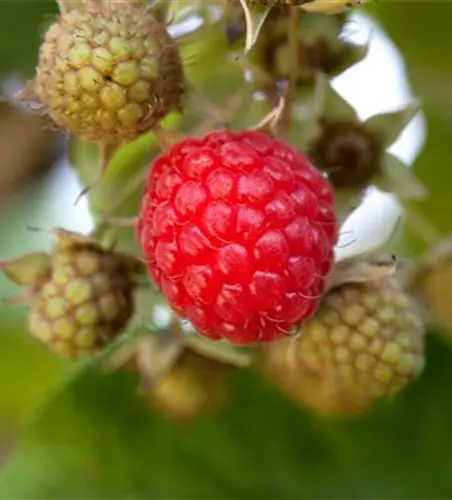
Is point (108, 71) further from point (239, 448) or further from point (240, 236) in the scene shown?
point (239, 448)

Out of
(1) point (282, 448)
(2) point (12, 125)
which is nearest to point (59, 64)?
(2) point (12, 125)

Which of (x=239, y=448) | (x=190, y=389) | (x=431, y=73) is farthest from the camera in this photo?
(x=431, y=73)

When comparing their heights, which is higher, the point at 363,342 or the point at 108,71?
the point at 108,71

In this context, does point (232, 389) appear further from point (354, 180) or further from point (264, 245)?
point (264, 245)

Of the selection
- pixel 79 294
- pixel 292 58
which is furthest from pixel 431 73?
pixel 79 294

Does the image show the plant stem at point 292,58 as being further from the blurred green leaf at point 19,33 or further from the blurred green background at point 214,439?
the blurred green leaf at point 19,33

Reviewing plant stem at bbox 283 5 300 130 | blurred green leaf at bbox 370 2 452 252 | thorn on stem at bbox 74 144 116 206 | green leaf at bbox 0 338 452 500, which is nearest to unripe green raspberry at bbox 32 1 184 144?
thorn on stem at bbox 74 144 116 206

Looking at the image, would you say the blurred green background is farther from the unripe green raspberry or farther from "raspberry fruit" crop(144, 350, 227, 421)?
the unripe green raspberry
